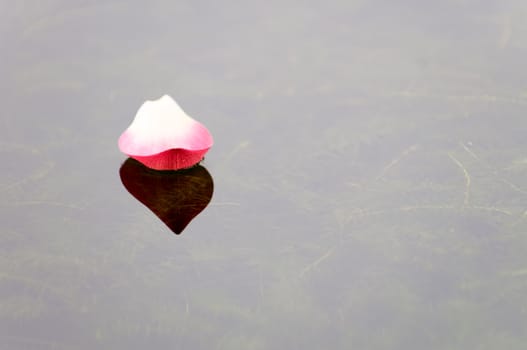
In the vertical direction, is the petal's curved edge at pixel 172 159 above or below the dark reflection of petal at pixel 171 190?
above

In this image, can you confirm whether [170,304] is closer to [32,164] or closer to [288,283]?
[288,283]

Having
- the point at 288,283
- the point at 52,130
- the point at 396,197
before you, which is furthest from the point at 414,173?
the point at 52,130

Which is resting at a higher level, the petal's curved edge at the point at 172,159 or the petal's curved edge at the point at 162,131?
the petal's curved edge at the point at 162,131

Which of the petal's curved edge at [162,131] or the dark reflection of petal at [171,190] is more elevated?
the petal's curved edge at [162,131]

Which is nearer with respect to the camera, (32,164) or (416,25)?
(32,164)

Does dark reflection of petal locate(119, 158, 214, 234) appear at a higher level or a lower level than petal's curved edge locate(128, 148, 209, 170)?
lower
